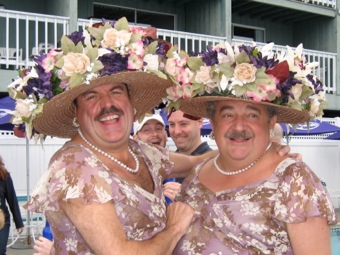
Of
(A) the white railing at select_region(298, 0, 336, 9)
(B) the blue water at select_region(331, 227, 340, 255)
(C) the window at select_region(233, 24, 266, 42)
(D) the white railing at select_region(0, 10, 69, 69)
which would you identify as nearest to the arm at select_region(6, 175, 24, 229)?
(D) the white railing at select_region(0, 10, 69, 69)

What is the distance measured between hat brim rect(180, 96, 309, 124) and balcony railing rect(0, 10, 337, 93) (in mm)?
5702

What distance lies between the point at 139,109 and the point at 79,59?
2.75ft

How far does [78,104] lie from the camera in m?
2.76

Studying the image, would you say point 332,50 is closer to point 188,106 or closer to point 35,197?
point 188,106

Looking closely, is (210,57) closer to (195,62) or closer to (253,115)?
(195,62)

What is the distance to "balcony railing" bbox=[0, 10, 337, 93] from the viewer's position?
10.6 meters

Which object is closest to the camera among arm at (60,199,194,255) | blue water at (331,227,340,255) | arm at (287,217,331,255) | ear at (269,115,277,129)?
arm at (60,199,194,255)

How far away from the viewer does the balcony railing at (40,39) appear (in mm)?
10562

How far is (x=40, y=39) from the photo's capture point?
40.7 feet

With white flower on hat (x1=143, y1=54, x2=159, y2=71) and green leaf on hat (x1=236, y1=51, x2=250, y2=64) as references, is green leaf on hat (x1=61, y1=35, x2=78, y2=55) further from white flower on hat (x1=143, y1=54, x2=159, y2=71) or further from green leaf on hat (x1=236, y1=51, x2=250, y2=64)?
green leaf on hat (x1=236, y1=51, x2=250, y2=64)

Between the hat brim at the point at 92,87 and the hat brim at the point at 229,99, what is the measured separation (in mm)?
160

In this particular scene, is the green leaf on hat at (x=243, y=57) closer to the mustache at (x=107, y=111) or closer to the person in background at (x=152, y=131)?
the mustache at (x=107, y=111)

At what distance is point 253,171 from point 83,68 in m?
0.96

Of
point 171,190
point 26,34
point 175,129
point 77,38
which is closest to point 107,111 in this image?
point 77,38
